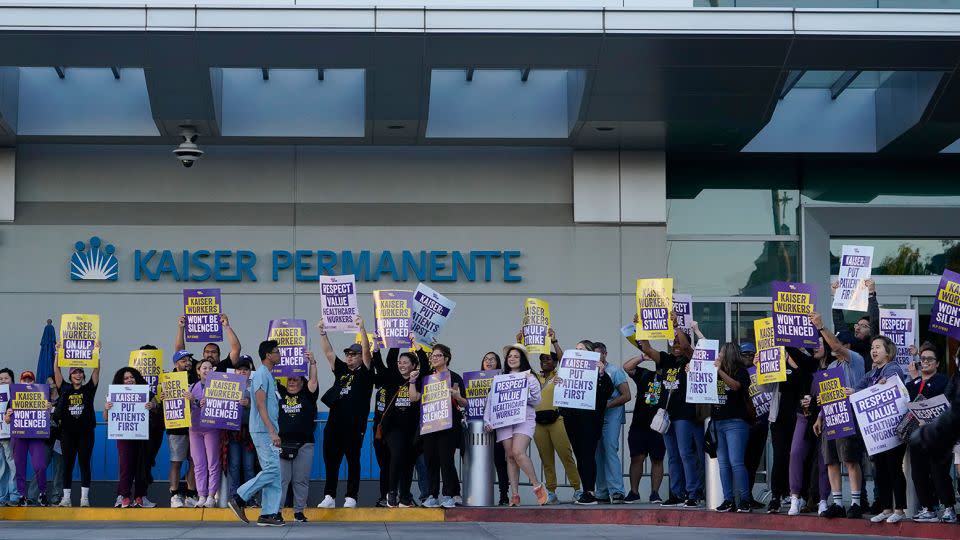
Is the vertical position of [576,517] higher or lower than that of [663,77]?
lower

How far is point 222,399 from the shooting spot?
1595 cm

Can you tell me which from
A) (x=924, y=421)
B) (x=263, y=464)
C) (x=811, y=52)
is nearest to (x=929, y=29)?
(x=811, y=52)

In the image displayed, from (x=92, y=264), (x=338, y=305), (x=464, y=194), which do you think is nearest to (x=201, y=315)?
(x=338, y=305)

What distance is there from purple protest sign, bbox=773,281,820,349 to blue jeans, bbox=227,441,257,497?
6.42 metres

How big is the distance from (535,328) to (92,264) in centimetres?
767

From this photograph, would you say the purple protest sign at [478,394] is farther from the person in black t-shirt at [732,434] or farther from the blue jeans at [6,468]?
the blue jeans at [6,468]

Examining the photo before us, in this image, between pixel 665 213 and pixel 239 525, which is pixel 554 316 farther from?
pixel 239 525

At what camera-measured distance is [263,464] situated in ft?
48.5

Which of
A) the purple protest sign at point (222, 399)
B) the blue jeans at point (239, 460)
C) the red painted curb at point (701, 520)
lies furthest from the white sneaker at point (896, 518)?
the blue jeans at point (239, 460)

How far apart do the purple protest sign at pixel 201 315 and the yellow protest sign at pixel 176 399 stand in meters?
0.78

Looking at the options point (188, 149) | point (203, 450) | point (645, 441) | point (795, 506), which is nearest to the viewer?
point (795, 506)

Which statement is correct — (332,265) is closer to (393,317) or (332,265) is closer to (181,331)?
(181,331)

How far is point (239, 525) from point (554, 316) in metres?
7.67

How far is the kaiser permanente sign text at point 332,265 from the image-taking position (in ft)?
69.6
